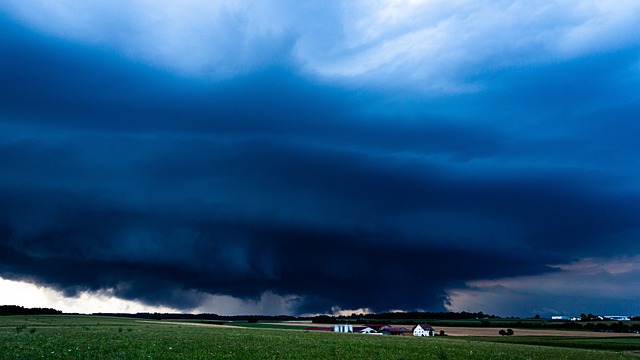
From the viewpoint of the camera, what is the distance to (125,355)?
32.6m

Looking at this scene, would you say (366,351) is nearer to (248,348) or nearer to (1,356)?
(248,348)

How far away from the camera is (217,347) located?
40312 mm

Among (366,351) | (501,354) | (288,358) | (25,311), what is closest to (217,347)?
(288,358)

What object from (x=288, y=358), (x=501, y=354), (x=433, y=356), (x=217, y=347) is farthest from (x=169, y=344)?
(x=501, y=354)

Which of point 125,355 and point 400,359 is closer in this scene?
point 125,355

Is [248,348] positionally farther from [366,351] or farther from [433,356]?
[433,356]

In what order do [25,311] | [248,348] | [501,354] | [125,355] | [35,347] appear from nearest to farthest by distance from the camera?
[125,355], [35,347], [248,348], [501,354], [25,311]

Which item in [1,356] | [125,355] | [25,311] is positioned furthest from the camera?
[25,311]

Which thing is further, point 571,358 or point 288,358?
point 571,358

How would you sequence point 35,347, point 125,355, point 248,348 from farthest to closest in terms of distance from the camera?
point 248,348, point 35,347, point 125,355

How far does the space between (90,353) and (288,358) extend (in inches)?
510

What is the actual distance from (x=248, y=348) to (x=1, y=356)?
1696 cm

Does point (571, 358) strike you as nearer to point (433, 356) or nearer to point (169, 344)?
point (433, 356)

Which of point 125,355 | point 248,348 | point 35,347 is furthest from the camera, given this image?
point 248,348
